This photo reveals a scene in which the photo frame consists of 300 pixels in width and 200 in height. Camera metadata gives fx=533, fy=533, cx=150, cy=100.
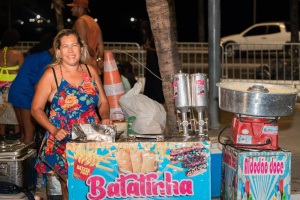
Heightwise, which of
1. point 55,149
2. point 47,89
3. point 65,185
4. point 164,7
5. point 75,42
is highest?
point 164,7

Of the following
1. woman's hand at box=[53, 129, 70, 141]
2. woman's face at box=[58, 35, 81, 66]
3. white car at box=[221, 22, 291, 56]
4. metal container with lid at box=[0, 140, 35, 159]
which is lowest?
metal container with lid at box=[0, 140, 35, 159]

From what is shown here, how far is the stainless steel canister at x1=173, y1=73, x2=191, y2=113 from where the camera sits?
4707mm

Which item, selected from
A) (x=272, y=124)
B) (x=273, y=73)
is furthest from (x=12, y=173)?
(x=273, y=73)

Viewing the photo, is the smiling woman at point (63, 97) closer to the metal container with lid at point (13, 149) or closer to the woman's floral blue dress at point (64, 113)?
the woman's floral blue dress at point (64, 113)

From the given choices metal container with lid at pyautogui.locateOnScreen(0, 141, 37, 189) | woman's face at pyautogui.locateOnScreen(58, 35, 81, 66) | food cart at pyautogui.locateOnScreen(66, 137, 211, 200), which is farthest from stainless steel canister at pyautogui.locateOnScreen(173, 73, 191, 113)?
metal container with lid at pyautogui.locateOnScreen(0, 141, 37, 189)

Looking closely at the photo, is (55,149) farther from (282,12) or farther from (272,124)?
(282,12)

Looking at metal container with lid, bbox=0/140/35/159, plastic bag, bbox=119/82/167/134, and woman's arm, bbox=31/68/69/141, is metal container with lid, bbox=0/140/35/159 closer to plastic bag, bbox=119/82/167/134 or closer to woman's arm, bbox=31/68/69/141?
woman's arm, bbox=31/68/69/141

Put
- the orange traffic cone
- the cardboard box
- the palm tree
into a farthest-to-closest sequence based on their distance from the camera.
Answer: the palm tree < the orange traffic cone < the cardboard box

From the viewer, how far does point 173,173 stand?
14.1ft

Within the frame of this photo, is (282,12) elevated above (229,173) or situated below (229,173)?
above

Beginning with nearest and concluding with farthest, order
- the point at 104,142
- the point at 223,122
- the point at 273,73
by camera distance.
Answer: the point at 104,142
the point at 223,122
the point at 273,73

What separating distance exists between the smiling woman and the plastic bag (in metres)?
1.37

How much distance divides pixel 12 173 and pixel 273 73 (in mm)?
10722

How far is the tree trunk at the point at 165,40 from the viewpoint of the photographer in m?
6.38
